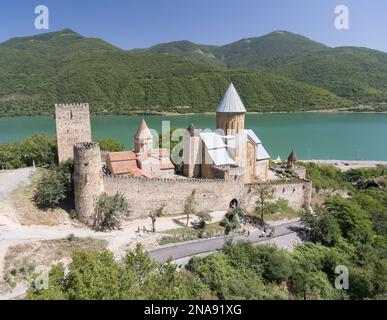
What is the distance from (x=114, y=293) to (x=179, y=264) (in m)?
4.59

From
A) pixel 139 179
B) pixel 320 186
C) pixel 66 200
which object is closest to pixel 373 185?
pixel 320 186

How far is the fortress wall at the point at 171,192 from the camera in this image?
15586 mm

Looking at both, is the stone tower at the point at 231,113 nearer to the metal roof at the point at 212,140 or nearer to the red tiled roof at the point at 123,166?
the metal roof at the point at 212,140

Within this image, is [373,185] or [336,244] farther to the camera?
[373,185]

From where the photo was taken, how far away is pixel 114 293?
7.74 meters

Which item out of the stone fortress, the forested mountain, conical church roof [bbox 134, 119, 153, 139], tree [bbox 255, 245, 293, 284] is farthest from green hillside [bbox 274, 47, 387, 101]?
tree [bbox 255, 245, 293, 284]

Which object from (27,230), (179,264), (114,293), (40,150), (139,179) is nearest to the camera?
(114,293)

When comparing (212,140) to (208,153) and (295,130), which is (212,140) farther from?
(295,130)

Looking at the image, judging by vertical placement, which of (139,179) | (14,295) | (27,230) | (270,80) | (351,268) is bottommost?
(351,268)

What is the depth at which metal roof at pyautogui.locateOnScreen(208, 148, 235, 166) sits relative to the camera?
1927cm

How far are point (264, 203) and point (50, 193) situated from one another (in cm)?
1067

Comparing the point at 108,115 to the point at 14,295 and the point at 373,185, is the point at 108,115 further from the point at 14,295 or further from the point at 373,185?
the point at 14,295

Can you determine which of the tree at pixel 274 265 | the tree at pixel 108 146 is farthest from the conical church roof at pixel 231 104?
the tree at pixel 274 265

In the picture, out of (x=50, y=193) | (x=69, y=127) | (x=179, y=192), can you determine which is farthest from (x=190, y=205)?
(x=69, y=127)
